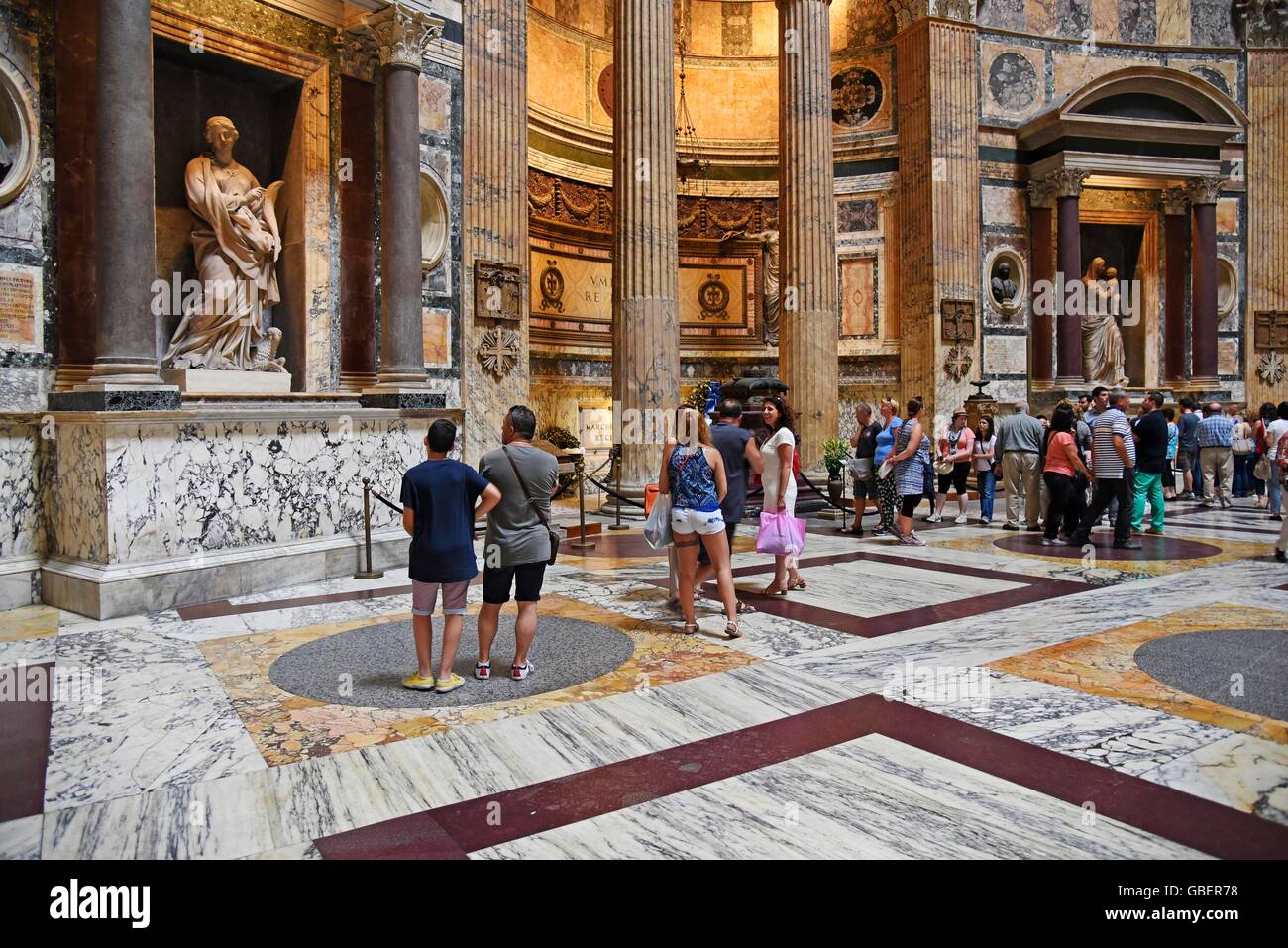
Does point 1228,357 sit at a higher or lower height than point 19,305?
higher

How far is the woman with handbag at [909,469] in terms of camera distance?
9.83 meters

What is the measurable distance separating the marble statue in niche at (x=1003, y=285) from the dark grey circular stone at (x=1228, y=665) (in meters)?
13.7

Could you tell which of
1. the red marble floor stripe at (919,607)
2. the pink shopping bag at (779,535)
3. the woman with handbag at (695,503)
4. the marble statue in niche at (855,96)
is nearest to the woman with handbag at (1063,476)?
the red marble floor stripe at (919,607)

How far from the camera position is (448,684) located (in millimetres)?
4895

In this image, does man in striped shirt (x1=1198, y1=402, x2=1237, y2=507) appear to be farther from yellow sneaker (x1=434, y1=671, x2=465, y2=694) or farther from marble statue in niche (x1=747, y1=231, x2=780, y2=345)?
yellow sneaker (x1=434, y1=671, x2=465, y2=694)

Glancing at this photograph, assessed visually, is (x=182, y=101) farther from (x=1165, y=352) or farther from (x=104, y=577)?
(x=1165, y=352)

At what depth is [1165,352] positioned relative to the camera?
19.9 metres

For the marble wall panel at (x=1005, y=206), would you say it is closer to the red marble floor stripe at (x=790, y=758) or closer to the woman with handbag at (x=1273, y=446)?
the woman with handbag at (x=1273, y=446)

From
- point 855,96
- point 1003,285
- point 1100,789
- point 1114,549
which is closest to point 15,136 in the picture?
point 1100,789

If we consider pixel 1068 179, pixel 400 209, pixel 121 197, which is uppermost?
pixel 1068 179

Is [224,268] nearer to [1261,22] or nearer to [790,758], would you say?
[790,758]

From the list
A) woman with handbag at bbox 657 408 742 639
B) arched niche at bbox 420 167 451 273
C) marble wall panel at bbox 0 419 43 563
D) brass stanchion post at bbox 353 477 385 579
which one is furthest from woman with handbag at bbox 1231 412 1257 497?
marble wall panel at bbox 0 419 43 563

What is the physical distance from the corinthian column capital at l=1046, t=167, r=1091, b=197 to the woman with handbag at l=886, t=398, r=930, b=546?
10727 mm

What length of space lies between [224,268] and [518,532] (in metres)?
5.60
